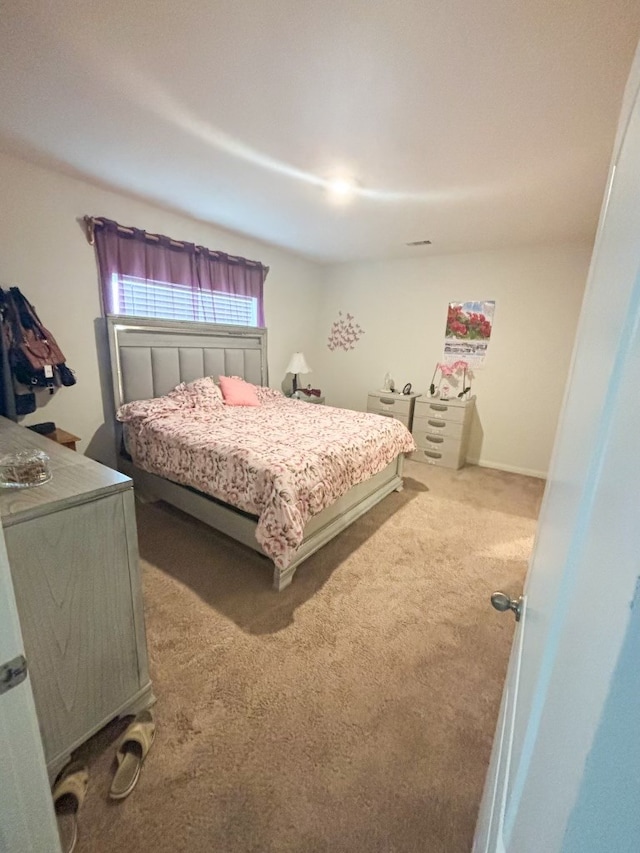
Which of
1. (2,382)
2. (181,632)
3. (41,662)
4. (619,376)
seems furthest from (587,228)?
(2,382)

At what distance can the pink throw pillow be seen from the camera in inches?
131

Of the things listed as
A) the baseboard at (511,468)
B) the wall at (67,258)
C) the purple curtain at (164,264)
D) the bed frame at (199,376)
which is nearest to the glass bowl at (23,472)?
the bed frame at (199,376)

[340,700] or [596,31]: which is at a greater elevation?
[596,31]

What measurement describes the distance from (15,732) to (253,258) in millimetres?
4020

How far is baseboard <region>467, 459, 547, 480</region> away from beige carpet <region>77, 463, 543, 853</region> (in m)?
1.67

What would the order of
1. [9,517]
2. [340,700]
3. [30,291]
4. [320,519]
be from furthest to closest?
[30,291] → [320,519] → [340,700] → [9,517]

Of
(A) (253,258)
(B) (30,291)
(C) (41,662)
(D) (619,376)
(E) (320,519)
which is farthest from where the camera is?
(A) (253,258)

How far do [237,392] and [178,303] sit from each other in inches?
37.7

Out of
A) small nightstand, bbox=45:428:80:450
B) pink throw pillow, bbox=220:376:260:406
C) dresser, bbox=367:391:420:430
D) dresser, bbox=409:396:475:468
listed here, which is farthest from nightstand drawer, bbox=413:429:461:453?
small nightstand, bbox=45:428:80:450

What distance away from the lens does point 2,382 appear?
2.25 m

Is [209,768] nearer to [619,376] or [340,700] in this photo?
[340,700]

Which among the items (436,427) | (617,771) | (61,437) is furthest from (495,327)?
(617,771)

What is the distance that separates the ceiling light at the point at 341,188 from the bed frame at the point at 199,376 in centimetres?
162

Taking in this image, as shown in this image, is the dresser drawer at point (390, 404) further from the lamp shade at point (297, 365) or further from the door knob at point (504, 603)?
the door knob at point (504, 603)
